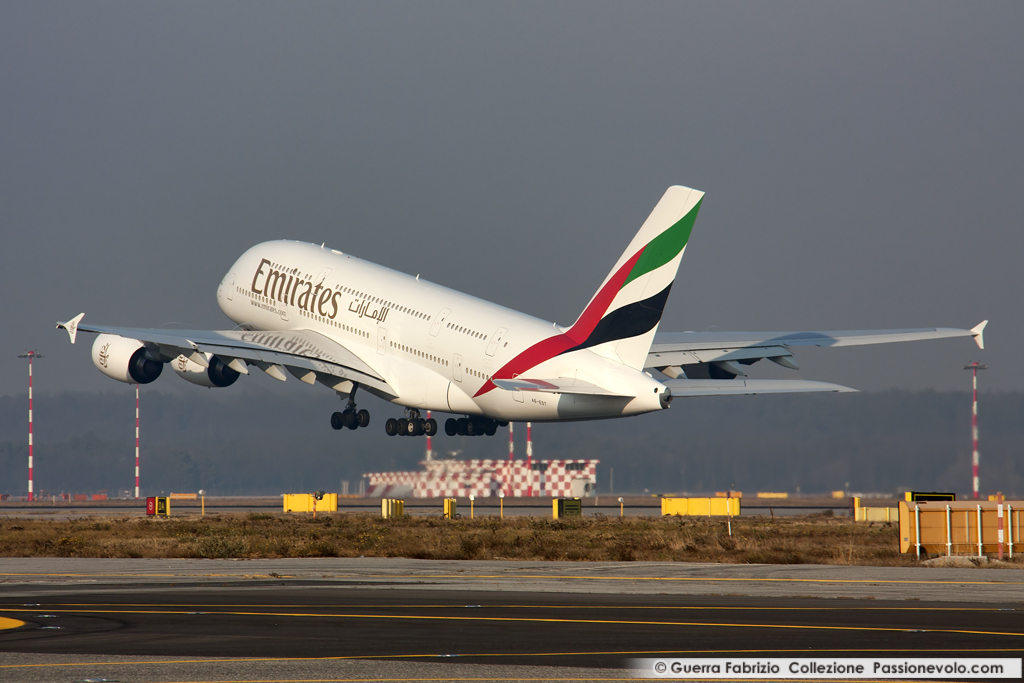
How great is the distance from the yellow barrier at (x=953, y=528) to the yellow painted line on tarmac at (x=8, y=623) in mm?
21420

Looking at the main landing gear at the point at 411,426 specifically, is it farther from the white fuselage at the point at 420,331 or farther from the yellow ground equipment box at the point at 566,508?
the yellow ground equipment box at the point at 566,508

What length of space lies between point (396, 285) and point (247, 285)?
1015 centimetres

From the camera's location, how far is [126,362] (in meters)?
57.7

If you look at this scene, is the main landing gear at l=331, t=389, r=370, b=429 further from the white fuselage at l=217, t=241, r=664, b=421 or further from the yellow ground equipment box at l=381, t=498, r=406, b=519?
the yellow ground equipment box at l=381, t=498, r=406, b=519

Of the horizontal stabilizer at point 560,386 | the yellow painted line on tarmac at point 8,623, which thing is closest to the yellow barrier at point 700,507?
the horizontal stabilizer at point 560,386

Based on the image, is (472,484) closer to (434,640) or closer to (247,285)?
(247,285)

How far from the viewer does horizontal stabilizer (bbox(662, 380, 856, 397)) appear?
128 ft

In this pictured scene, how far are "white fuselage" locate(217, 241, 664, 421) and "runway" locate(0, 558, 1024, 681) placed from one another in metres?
17.7

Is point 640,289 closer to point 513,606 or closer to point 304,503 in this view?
point 513,606

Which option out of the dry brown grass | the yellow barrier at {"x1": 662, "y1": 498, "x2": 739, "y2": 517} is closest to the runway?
the dry brown grass

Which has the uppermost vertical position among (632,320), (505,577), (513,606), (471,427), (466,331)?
(466,331)

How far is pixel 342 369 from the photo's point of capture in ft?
192

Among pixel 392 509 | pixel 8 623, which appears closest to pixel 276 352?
pixel 392 509

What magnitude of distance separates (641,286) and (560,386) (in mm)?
4682
